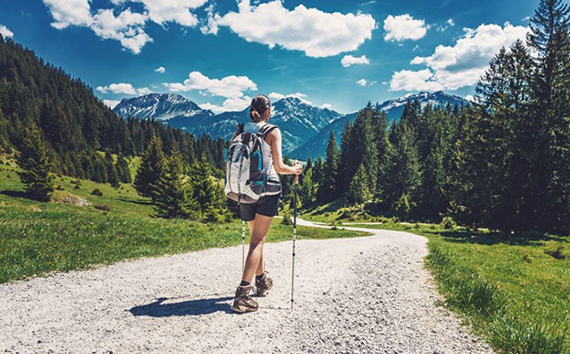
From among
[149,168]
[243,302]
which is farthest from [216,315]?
[149,168]

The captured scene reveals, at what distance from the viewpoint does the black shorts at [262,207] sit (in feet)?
17.5

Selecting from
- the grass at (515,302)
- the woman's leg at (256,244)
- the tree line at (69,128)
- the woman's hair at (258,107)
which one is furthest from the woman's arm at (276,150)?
the tree line at (69,128)

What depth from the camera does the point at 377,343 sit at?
415cm

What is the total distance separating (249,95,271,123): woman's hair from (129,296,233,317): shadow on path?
12.1 ft

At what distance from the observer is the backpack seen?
501cm

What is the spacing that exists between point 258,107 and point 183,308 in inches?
162

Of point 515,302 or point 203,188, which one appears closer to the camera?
point 515,302

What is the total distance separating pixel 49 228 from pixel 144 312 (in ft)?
34.3

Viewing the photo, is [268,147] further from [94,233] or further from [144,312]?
[94,233]

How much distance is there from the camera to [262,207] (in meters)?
5.36

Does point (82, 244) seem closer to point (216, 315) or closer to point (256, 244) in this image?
point (216, 315)

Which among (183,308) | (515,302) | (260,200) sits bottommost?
(515,302)

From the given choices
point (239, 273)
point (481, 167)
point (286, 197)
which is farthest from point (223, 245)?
point (286, 197)

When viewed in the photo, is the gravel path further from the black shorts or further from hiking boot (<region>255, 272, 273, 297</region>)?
the black shorts
